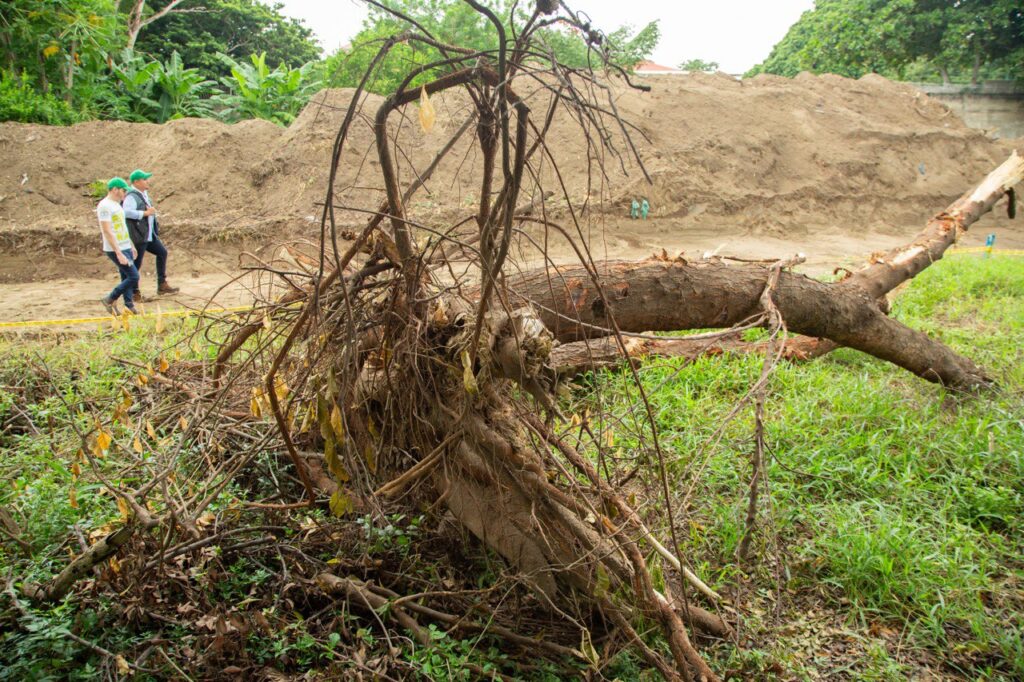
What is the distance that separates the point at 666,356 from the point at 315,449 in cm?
243

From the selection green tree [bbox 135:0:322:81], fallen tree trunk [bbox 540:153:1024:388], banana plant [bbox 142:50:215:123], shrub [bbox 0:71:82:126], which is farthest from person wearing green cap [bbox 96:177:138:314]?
green tree [bbox 135:0:322:81]

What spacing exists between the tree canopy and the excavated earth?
1.53m

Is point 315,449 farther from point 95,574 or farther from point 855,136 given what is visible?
point 855,136

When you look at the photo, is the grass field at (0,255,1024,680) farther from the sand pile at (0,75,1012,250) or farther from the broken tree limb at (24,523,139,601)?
the sand pile at (0,75,1012,250)

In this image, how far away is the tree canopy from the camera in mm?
15406

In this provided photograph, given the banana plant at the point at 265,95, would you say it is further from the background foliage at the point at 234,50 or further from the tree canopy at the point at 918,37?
the tree canopy at the point at 918,37

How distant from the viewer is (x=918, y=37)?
1630 cm

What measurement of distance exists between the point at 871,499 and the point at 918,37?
17077 mm

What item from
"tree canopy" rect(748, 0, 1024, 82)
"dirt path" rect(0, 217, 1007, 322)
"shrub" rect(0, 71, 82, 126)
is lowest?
"dirt path" rect(0, 217, 1007, 322)

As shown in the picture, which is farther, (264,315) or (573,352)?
(573,352)

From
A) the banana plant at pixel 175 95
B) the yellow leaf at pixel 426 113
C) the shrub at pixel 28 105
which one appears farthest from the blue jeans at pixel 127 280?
the banana plant at pixel 175 95

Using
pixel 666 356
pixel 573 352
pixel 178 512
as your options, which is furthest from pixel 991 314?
pixel 178 512

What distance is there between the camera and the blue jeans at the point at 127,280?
20.9 ft

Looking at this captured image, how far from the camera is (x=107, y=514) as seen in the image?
112 inches
